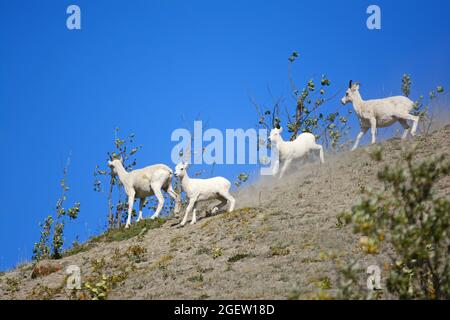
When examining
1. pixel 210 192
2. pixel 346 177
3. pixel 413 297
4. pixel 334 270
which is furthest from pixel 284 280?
pixel 346 177

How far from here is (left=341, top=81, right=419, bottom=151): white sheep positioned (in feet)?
94.9

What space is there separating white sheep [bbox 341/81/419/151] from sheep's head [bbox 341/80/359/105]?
0.74ft

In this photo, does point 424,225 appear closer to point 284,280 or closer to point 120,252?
point 284,280

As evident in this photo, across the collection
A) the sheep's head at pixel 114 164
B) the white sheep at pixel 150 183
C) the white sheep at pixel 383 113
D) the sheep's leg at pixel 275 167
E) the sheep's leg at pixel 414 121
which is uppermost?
the white sheep at pixel 383 113

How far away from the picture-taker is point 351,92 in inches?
1209

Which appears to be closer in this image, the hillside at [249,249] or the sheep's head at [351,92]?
the hillside at [249,249]

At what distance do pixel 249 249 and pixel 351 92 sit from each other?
42.5ft

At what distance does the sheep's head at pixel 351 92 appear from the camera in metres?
Answer: 30.6

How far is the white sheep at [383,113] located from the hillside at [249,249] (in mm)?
907

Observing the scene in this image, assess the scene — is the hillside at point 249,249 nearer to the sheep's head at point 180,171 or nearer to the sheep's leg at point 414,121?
the sheep's leg at point 414,121

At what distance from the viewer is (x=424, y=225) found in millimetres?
12359

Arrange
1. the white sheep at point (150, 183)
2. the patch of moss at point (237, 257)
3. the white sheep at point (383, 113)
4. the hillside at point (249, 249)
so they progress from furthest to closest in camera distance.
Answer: the white sheep at point (383, 113), the white sheep at point (150, 183), the patch of moss at point (237, 257), the hillside at point (249, 249)

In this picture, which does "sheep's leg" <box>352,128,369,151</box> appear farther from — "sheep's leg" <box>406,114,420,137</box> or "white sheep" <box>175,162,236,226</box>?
"white sheep" <box>175,162,236,226</box>

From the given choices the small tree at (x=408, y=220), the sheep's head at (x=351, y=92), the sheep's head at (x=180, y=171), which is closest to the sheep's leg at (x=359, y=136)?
the sheep's head at (x=351, y=92)
